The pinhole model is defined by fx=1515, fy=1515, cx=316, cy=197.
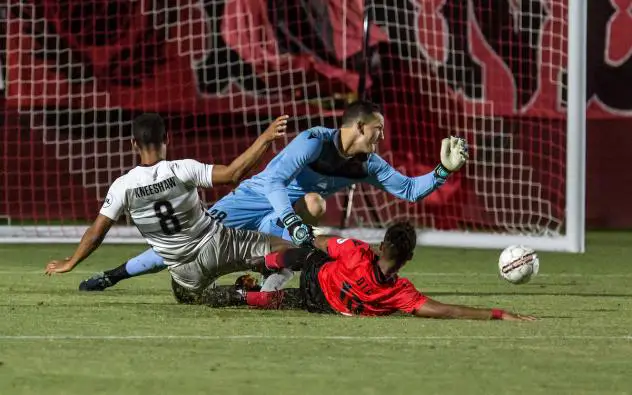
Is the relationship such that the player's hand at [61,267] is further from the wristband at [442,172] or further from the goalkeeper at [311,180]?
the wristband at [442,172]

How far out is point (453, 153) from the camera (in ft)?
29.2

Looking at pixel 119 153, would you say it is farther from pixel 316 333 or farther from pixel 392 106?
pixel 316 333

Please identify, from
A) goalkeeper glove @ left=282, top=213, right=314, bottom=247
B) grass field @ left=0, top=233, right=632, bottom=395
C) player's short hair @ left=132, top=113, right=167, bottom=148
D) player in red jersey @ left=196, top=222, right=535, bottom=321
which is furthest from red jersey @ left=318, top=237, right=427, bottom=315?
player's short hair @ left=132, top=113, right=167, bottom=148

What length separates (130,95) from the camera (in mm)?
14945

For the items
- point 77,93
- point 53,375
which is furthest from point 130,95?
point 53,375

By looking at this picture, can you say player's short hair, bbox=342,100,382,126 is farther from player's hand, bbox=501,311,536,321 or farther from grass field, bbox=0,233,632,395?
player's hand, bbox=501,311,536,321

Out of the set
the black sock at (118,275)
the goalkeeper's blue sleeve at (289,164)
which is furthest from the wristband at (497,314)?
the black sock at (118,275)

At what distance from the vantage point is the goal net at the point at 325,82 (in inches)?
569

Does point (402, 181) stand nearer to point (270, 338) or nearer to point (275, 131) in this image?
point (275, 131)

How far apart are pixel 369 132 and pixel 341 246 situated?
1239 mm

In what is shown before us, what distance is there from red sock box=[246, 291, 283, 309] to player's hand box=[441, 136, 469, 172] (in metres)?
1.40

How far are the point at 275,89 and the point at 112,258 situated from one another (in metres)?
Answer: 3.11

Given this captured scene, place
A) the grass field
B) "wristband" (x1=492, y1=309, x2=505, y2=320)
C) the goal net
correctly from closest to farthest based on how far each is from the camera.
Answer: the grass field
"wristband" (x1=492, y1=309, x2=505, y2=320)
the goal net

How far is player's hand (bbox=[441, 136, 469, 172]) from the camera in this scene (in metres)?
8.91
